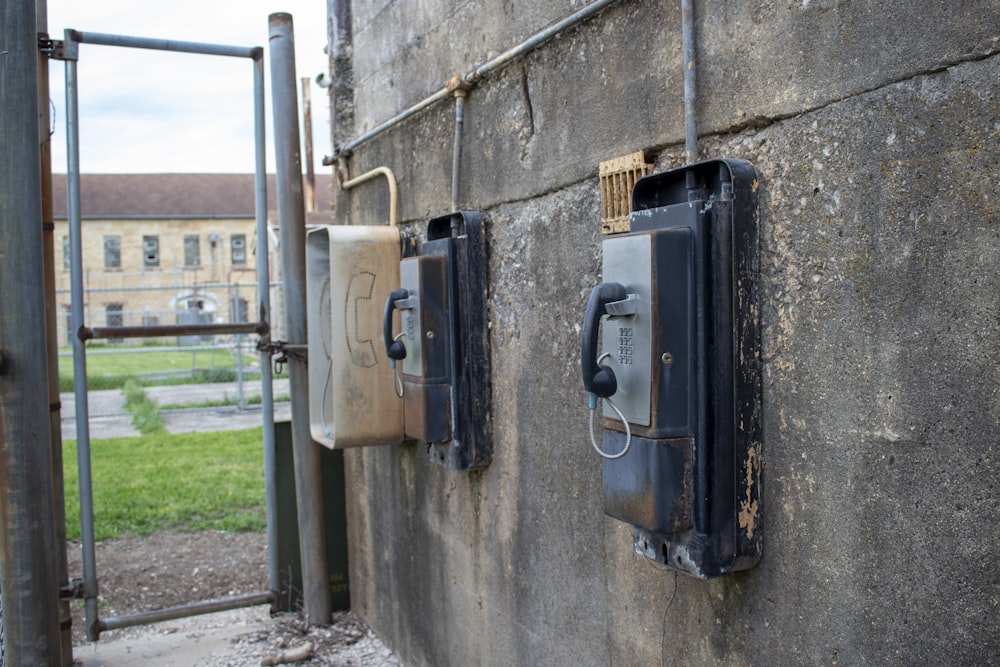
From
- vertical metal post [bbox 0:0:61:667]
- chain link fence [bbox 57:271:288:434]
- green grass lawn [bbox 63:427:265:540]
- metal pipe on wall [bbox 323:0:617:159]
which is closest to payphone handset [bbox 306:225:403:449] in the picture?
metal pipe on wall [bbox 323:0:617:159]

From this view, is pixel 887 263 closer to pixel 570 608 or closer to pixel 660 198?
pixel 660 198

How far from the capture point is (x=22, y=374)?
3.11 m

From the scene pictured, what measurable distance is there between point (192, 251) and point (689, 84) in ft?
118

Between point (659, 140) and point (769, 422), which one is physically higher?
point (659, 140)

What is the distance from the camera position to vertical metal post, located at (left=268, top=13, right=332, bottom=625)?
465cm

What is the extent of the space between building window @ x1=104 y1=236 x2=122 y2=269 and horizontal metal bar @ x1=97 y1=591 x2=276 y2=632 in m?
33.3

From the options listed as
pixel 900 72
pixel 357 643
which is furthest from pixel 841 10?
pixel 357 643

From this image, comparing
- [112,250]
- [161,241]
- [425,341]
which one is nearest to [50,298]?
[425,341]

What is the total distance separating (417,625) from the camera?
4.16m

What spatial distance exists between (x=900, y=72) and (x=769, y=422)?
0.77 metres

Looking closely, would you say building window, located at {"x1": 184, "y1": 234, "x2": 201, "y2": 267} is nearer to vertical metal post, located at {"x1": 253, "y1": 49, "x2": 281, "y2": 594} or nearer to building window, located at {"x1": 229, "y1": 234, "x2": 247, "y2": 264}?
building window, located at {"x1": 229, "y1": 234, "x2": 247, "y2": 264}

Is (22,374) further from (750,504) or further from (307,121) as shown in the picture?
(307,121)

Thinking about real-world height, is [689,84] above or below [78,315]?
above

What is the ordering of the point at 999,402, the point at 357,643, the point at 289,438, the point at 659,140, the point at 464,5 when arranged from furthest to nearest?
1. the point at 289,438
2. the point at 357,643
3. the point at 464,5
4. the point at 659,140
5. the point at 999,402
